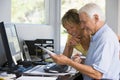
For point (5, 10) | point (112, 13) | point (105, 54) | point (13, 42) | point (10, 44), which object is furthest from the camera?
point (112, 13)

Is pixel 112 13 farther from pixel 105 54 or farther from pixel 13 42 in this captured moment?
pixel 105 54

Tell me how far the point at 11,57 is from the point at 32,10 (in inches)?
69.2

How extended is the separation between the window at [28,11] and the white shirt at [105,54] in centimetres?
203

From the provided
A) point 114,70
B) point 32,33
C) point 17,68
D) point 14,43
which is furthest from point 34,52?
point 114,70

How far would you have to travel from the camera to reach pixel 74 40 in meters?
2.88

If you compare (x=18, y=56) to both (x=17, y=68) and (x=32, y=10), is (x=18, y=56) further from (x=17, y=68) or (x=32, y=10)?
(x=32, y=10)

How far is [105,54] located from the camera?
1883mm

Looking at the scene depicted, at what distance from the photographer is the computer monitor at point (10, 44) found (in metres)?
2.48

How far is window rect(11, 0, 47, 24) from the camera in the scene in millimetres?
3872

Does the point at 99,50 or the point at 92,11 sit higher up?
the point at 92,11

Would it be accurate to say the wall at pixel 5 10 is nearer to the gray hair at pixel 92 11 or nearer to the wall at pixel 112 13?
the wall at pixel 112 13

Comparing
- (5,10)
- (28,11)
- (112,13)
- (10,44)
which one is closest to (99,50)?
(10,44)

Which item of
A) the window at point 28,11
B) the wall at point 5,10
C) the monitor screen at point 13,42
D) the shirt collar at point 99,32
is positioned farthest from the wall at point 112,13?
the shirt collar at point 99,32

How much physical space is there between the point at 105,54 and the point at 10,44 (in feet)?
3.50
